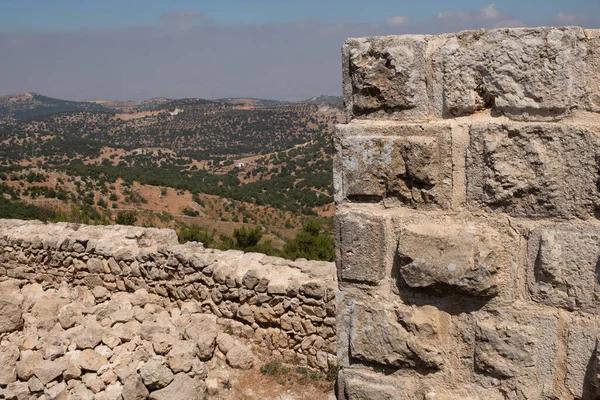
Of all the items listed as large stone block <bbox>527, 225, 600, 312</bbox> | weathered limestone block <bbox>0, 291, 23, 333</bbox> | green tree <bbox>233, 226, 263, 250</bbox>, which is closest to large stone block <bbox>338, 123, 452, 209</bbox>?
large stone block <bbox>527, 225, 600, 312</bbox>

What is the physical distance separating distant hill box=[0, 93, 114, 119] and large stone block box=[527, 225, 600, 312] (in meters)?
102

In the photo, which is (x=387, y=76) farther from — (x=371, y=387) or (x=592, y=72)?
(x=371, y=387)

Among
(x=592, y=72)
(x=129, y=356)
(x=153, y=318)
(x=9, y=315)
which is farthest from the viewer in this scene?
(x=153, y=318)

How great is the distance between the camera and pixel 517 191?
1.46 m

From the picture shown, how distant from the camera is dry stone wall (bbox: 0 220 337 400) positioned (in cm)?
466

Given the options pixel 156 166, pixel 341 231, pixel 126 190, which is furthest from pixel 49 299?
pixel 156 166

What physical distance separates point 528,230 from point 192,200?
2595 cm

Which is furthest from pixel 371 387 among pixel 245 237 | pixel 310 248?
pixel 245 237

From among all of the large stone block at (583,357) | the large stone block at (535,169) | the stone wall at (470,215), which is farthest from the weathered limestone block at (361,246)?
the large stone block at (583,357)

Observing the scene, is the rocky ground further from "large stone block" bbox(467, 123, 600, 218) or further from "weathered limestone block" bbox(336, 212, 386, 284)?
"large stone block" bbox(467, 123, 600, 218)

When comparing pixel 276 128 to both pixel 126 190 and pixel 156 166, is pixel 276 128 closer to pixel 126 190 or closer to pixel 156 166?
pixel 156 166

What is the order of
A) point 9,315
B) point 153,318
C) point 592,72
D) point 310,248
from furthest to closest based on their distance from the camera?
point 310,248 → point 153,318 → point 9,315 → point 592,72

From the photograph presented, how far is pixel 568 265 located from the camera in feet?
4.66

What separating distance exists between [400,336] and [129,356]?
407 centimetres
